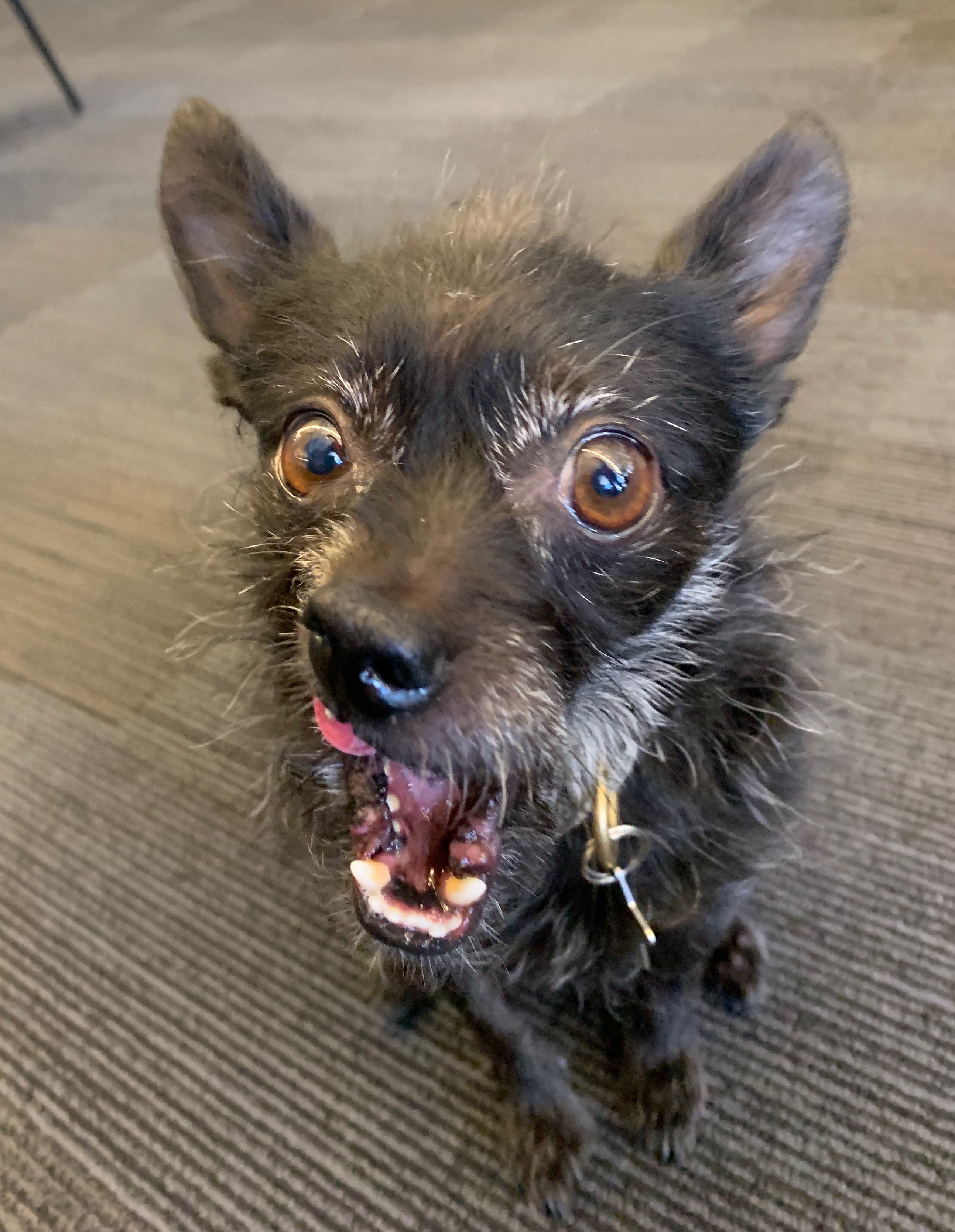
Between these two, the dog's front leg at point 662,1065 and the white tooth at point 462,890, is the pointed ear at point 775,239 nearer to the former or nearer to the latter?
the white tooth at point 462,890

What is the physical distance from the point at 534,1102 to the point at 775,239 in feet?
4.07

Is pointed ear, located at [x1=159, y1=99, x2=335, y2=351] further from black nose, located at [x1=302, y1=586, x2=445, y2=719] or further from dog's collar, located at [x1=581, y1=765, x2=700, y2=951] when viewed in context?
dog's collar, located at [x1=581, y1=765, x2=700, y2=951]

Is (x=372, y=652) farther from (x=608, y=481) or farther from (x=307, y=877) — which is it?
(x=307, y=877)

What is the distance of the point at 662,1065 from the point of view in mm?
1385

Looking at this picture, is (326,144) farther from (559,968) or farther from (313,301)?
(559,968)

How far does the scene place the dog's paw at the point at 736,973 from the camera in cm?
148

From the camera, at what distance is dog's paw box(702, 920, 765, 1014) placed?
1.48 m

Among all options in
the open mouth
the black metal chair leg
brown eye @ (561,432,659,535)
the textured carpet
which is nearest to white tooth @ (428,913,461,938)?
the open mouth

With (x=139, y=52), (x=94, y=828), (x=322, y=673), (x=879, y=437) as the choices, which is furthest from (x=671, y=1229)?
(x=139, y=52)

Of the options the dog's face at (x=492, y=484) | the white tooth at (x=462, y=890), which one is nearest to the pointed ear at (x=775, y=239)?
the dog's face at (x=492, y=484)

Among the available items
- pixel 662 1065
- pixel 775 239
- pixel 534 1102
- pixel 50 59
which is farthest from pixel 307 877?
pixel 50 59

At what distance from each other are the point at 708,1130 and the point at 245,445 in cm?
128

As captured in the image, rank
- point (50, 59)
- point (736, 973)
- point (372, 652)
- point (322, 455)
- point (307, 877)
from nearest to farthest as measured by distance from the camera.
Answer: point (372, 652), point (322, 455), point (736, 973), point (307, 877), point (50, 59)

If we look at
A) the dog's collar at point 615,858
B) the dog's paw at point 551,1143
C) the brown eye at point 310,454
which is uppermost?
the brown eye at point 310,454
